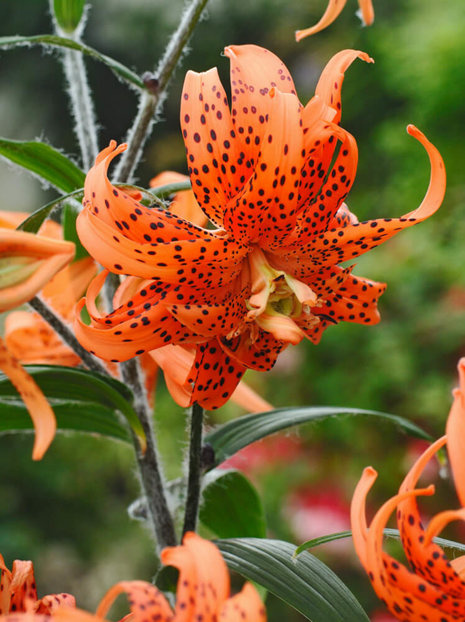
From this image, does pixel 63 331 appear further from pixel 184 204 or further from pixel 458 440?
pixel 458 440

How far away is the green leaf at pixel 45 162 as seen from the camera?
54 cm

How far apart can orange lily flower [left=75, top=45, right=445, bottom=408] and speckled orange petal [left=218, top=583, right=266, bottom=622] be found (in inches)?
6.8

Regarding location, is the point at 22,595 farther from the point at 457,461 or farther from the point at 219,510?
the point at 219,510

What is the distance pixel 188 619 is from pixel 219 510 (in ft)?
1.48

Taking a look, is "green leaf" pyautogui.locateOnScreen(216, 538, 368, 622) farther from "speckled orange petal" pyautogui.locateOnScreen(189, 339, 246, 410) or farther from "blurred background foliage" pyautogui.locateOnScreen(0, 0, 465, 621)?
"blurred background foliage" pyautogui.locateOnScreen(0, 0, 465, 621)

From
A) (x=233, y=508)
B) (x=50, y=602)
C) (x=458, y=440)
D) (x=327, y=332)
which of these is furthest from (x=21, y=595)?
(x=327, y=332)

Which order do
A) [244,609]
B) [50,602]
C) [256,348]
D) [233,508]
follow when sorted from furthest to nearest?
[233,508], [256,348], [50,602], [244,609]

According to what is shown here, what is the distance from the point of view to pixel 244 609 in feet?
0.92

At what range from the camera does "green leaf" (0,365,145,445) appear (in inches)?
20.4

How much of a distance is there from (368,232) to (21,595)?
27 cm

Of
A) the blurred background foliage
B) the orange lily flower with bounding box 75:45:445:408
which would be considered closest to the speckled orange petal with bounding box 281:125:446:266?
the orange lily flower with bounding box 75:45:445:408

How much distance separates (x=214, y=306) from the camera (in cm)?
45

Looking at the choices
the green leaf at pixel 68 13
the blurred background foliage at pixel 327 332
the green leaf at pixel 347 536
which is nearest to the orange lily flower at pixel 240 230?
the green leaf at pixel 347 536

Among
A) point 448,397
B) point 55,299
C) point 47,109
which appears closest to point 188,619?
point 55,299
